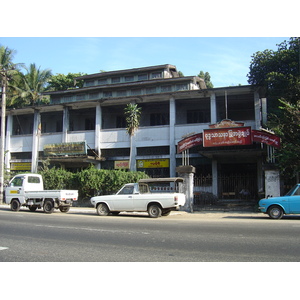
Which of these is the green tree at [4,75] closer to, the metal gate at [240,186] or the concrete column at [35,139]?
the concrete column at [35,139]

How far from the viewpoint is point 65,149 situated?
91.7 feet

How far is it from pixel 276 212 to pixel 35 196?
12.6 m

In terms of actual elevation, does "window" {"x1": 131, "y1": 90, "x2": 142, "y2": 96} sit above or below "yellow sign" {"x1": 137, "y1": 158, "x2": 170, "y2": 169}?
above

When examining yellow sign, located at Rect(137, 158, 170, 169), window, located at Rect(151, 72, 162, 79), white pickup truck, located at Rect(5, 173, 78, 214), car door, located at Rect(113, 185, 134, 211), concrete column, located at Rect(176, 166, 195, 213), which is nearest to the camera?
car door, located at Rect(113, 185, 134, 211)

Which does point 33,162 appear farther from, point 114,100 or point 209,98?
point 209,98

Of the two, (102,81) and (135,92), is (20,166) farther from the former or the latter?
(135,92)

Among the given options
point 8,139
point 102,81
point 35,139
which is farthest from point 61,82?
point 35,139

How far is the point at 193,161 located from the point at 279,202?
488 inches

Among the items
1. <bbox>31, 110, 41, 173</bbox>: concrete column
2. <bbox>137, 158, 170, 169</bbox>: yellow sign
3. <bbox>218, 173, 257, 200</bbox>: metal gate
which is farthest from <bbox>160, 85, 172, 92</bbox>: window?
<bbox>218, 173, 257, 200</bbox>: metal gate

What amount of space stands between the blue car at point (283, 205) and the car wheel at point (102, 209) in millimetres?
7500

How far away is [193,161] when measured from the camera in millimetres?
26406

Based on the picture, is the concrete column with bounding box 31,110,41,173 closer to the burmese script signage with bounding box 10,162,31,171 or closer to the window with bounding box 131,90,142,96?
the burmese script signage with bounding box 10,162,31,171

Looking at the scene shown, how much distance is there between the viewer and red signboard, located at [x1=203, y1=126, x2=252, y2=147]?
20984mm

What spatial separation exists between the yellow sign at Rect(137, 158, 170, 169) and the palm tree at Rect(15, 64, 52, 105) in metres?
15.5
